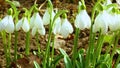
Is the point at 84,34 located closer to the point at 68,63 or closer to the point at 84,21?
the point at 68,63

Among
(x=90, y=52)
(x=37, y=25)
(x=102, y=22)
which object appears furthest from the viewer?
(x=90, y=52)

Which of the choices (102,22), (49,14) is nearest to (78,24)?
(102,22)

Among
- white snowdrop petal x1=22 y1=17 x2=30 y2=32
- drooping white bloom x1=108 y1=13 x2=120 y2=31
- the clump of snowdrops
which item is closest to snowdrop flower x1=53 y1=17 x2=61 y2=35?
the clump of snowdrops

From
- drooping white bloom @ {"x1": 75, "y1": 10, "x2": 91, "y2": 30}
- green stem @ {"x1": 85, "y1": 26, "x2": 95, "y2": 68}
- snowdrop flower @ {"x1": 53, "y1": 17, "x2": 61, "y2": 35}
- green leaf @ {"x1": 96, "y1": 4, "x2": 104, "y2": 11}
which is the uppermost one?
green leaf @ {"x1": 96, "y1": 4, "x2": 104, "y2": 11}

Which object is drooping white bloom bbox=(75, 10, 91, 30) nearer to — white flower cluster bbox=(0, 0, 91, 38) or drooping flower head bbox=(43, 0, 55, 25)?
white flower cluster bbox=(0, 0, 91, 38)

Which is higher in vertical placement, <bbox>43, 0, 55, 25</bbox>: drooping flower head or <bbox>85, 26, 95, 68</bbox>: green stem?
<bbox>43, 0, 55, 25</bbox>: drooping flower head

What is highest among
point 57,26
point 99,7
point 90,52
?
point 99,7

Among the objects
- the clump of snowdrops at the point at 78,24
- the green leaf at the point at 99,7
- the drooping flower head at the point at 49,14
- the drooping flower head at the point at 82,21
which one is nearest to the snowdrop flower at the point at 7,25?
the clump of snowdrops at the point at 78,24

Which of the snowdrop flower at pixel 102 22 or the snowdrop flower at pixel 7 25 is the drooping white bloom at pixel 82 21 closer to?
the snowdrop flower at pixel 102 22

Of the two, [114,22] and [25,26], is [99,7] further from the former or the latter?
[25,26]
